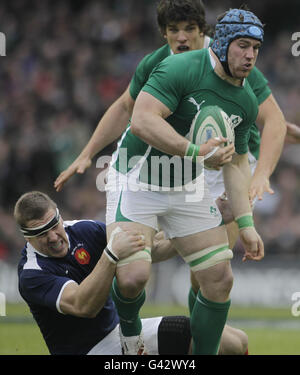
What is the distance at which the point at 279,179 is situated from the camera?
1391cm

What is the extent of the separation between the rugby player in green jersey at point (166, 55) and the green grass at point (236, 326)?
2254 mm

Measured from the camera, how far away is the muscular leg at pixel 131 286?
516cm

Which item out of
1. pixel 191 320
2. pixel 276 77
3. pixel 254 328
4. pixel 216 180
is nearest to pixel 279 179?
pixel 276 77

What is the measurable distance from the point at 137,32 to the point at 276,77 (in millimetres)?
3152

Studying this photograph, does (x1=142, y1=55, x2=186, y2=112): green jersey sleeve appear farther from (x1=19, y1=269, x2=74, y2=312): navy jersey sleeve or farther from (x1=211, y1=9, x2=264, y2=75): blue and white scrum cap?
(x1=19, y1=269, x2=74, y2=312): navy jersey sleeve

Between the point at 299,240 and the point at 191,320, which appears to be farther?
the point at 299,240

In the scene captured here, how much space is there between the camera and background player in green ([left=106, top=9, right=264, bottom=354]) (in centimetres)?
511

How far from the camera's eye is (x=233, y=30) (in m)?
5.14

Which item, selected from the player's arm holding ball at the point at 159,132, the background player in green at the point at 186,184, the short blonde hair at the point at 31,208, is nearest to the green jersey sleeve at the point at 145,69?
the background player in green at the point at 186,184

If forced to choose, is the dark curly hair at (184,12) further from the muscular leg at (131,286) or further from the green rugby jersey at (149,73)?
the muscular leg at (131,286)

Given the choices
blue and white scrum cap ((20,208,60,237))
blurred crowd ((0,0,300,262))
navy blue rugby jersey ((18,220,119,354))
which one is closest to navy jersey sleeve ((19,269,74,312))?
navy blue rugby jersey ((18,220,119,354))

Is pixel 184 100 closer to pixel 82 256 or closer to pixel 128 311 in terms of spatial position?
pixel 82 256

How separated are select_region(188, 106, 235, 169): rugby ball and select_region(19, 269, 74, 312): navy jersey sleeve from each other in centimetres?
129
